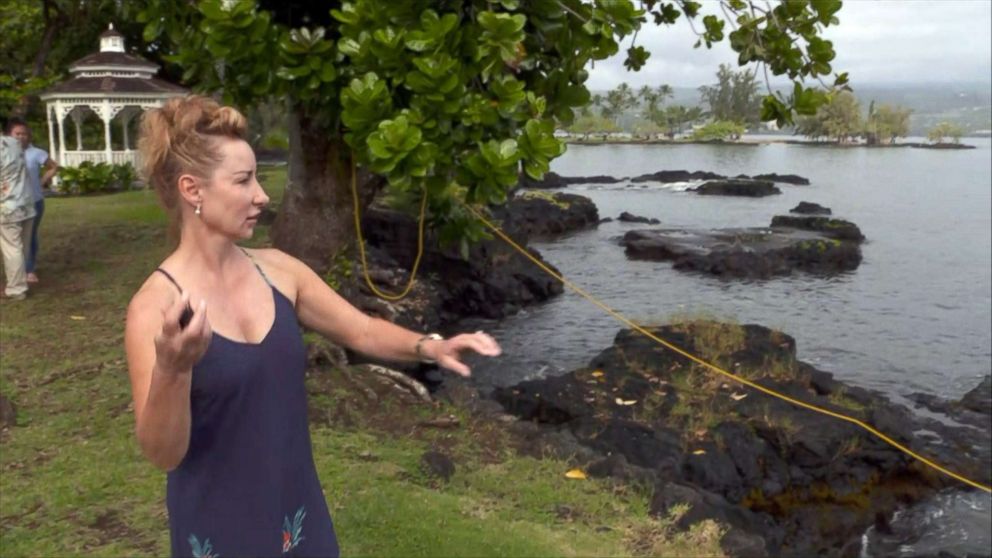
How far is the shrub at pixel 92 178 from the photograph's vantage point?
73.2 ft

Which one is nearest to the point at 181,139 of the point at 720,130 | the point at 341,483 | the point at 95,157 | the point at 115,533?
the point at 115,533

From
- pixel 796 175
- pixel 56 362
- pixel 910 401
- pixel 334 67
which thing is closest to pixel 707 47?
pixel 334 67

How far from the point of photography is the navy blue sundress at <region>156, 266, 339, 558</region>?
2.53 m

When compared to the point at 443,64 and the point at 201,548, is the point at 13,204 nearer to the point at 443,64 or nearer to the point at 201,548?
the point at 443,64

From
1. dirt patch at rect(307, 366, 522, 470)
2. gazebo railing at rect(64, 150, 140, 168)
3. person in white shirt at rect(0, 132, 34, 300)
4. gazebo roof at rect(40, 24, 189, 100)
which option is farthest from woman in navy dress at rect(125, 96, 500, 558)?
gazebo railing at rect(64, 150, 140, 168)

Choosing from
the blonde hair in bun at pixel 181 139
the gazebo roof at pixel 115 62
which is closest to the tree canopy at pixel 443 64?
the blonde hair in bun at pixel 181 139

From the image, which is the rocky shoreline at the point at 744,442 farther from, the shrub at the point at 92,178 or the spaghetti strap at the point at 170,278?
the shrub at the point at 92,178

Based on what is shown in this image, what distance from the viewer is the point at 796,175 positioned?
1625 inches

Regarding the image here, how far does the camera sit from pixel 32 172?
10539mm

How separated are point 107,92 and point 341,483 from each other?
1980cm

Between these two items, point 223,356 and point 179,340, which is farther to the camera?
point 223,356

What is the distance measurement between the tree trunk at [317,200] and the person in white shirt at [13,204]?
9.34ft

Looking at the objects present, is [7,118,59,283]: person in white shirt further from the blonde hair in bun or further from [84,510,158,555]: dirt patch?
the blonde hair in bun

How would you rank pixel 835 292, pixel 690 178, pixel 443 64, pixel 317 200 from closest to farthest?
pixel 443 64, pixel 317 200, pixel 835 292, pixel 690 178
